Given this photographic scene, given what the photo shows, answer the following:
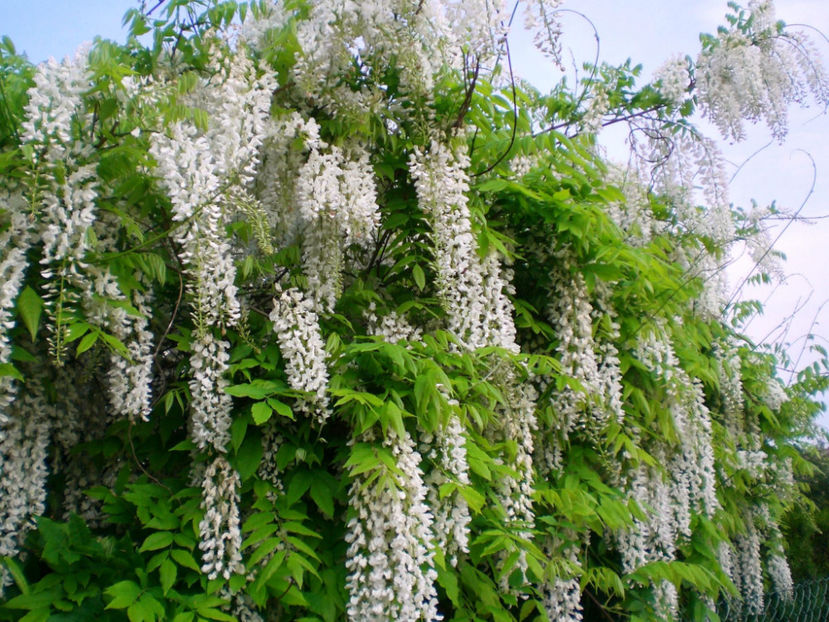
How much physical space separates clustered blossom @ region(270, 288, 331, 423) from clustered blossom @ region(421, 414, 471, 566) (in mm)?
490

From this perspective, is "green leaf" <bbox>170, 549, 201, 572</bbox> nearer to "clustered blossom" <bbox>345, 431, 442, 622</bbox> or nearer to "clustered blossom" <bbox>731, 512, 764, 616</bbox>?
"clustered blossom" <bbox>345, 431, 442, 622</bbox>

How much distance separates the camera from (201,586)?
2.34 m

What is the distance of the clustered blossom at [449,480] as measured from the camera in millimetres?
2543

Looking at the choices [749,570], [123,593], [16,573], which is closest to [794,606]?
[749,570]

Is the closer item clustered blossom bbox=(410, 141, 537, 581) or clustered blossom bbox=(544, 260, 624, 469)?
clustered blossom bbox=(410, 141, 537, 581)

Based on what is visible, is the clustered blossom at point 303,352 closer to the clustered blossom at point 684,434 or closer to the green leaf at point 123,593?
the green leaf at point 123,593

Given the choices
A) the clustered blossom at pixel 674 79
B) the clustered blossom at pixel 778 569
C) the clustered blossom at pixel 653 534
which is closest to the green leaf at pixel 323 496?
the clustered blossom at pixel 653 534

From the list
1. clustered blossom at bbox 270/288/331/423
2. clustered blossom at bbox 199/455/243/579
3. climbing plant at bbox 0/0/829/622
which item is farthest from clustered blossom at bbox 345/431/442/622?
clustered blossom at bbox 199/455/243/579

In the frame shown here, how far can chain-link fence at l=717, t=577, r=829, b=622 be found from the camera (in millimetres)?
4992

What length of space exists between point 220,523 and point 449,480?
0.91 m

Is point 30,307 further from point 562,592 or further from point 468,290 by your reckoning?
point 562,592

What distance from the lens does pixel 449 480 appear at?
2.51 m

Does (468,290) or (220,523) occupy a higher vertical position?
(468,290)

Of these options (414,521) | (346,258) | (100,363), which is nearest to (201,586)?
(414,521)
